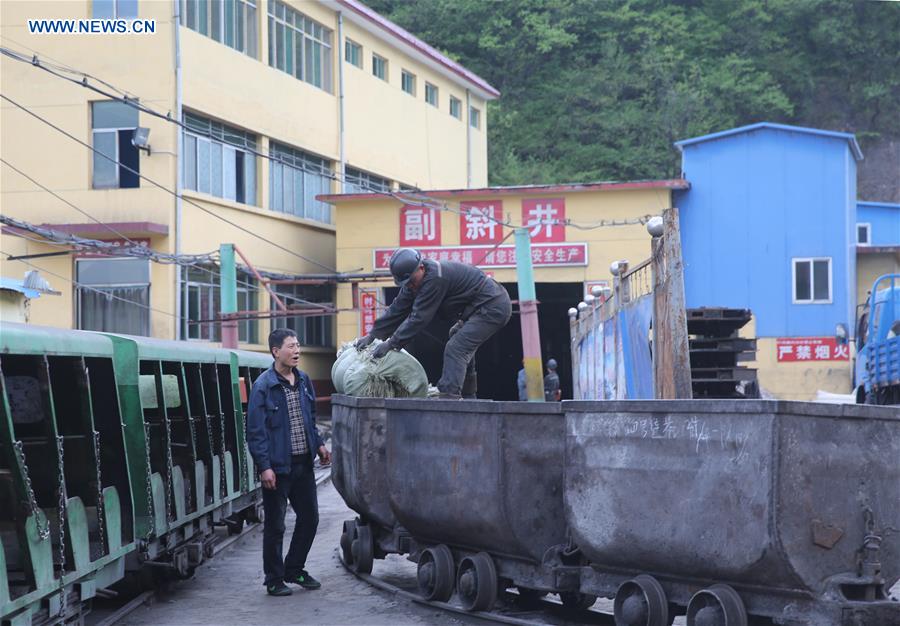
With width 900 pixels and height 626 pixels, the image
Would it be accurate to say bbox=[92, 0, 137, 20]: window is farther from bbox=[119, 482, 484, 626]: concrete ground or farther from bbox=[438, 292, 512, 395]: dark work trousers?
bbox=[438, 292, 512, 395]: dark work trousers

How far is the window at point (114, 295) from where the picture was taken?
99.4 ft

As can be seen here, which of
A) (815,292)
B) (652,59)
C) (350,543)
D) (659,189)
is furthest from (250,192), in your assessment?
(652,59)

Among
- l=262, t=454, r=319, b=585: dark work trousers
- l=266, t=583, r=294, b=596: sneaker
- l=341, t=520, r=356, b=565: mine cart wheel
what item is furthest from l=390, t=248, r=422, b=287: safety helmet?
l=266, t=583, r=294, b=596: sneaker

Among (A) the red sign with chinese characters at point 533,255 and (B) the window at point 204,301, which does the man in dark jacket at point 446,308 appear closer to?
(B) the window at point 204,301

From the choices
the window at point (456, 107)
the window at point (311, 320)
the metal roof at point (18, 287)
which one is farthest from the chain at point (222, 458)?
the window at point (456, 107)

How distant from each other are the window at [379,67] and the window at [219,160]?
8605 millimetres

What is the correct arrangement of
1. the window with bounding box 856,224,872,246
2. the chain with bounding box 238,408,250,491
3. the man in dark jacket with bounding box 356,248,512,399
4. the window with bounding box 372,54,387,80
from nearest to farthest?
the man in dark jacket with bounding box 356,248,512,399
the chain with bounding box 238,408,250,491
the window with bounding box 372,54,387,80
the window with bounding box 856,224,872,246

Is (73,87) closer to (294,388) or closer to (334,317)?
(334,317)

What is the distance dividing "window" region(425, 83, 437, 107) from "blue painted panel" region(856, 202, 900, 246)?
53.4ft

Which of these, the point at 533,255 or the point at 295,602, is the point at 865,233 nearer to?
the point at 533,255

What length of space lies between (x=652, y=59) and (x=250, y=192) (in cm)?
3362

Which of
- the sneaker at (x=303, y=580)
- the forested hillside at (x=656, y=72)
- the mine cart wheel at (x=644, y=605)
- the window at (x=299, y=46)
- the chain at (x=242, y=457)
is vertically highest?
the forested hillside at (x=656, y=72)

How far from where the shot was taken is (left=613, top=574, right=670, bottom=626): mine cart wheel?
23.9ft

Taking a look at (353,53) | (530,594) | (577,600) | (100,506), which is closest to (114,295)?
(353,53)
